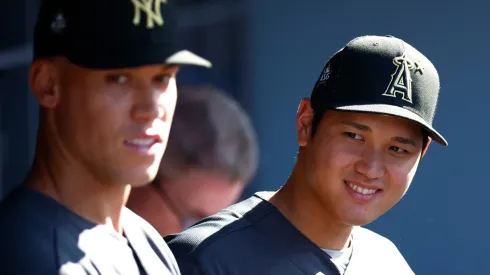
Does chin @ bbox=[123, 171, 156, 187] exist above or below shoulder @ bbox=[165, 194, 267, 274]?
above

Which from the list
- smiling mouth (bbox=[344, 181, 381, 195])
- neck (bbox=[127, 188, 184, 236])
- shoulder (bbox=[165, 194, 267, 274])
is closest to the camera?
shoulder (bbox=[165, 194, 267, 274])

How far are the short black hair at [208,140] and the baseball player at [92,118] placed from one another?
138cm

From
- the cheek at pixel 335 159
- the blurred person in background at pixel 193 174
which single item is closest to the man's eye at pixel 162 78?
the cheek at pixel 335 159

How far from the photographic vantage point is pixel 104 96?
2133 mm

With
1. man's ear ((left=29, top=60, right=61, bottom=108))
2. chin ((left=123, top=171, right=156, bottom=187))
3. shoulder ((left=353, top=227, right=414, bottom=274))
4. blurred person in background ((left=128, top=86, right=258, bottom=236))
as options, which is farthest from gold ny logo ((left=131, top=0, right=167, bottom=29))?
blurred person in background ((left=128, top=86, right=258, bottom=236))

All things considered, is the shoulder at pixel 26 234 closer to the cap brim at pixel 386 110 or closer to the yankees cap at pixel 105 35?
the yankees cap at pixel 105 35

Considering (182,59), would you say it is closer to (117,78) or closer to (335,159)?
(117,78)

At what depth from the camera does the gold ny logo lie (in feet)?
7.21

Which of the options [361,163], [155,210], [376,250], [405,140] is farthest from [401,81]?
[155,210]

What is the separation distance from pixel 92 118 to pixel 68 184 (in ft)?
0.57

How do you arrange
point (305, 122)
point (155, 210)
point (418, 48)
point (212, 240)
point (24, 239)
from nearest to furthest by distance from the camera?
point (24, 239), point (212, 240), point (305, 122), point (155, 210), point (418, 48)

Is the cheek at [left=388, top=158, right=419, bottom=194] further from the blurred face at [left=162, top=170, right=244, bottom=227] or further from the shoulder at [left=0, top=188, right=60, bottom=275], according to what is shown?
the shoulder at [left=0, top=188, right=60, bottom=275]

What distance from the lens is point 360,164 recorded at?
9.36 feet

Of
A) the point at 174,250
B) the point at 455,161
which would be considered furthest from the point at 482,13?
the point at 174,250
